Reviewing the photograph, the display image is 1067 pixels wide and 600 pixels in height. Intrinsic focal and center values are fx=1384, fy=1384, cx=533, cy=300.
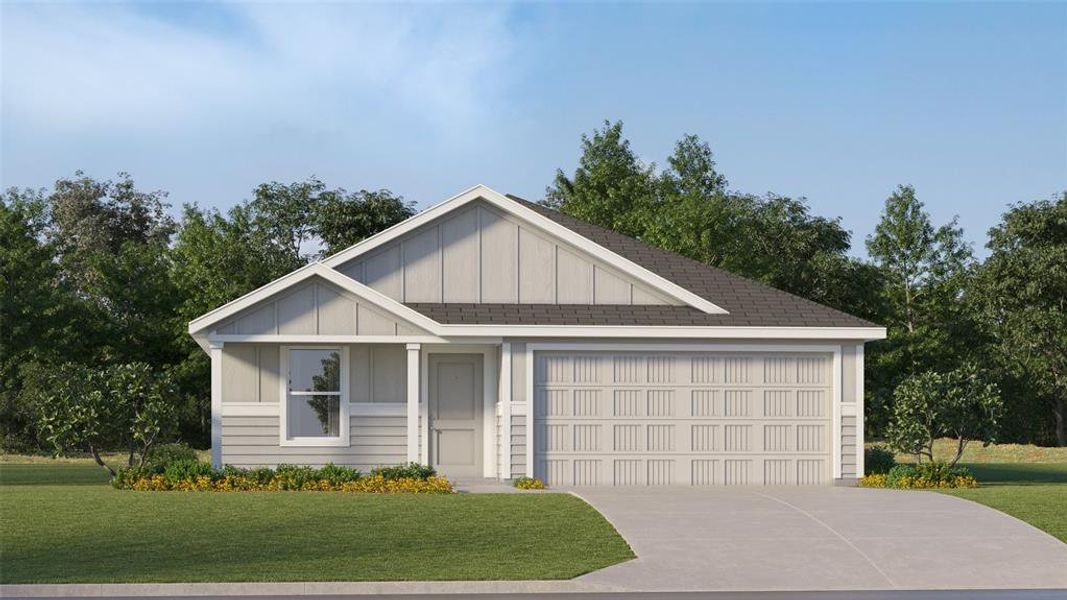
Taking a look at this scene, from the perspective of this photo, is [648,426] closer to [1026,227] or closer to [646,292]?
[646,292]

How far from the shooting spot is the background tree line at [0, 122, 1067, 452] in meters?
44.6

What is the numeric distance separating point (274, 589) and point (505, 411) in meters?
10.8

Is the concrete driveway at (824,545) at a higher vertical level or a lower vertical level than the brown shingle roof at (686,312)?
lower

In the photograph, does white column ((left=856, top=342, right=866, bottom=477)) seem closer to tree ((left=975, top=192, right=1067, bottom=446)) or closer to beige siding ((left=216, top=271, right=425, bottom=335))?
beige siding ((left=216, top=271, right=425, bottom=335))

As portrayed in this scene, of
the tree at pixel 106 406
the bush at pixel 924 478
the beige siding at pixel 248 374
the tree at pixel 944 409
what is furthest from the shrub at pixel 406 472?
the tree at pixel 944 409

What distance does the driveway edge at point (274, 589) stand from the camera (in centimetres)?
1345

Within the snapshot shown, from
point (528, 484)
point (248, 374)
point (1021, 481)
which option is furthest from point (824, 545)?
point (1021, 481)

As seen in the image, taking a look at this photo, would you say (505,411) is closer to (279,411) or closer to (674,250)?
(279,411)

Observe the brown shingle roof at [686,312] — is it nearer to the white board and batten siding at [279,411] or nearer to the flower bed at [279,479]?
the white board and batten siding at [279,411]

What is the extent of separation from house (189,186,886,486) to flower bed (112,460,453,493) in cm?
99

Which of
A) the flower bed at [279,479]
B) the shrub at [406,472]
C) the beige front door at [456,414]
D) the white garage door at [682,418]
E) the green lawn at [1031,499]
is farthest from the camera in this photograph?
the beige front door at [456,414]

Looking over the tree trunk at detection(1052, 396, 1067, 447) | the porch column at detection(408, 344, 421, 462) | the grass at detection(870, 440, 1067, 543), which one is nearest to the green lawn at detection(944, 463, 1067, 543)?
the grass at detection(870, 440, 1067, 543)

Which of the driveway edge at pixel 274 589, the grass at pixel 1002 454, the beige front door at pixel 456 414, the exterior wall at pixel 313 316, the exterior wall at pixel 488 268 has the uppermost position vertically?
the exterior wall at pixel 488 268

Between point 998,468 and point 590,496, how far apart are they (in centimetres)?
1706
